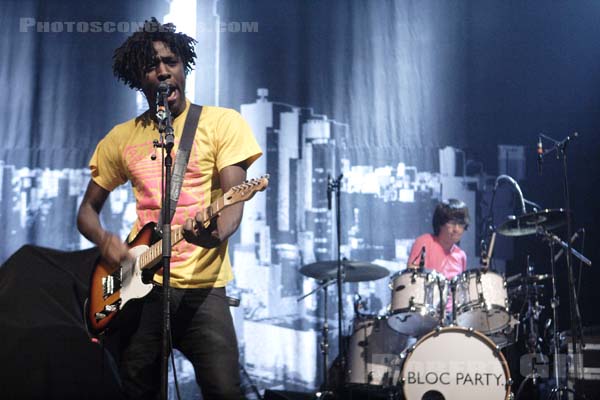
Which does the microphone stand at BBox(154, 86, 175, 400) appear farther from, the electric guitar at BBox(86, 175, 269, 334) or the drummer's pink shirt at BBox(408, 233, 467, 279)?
the drummer's pink shirt at BBox(408, 233, 467, 279)

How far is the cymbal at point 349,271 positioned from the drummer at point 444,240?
1.01 ft

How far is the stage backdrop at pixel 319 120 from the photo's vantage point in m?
6.07

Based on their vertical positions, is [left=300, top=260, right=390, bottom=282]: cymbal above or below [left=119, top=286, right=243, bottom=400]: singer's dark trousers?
above

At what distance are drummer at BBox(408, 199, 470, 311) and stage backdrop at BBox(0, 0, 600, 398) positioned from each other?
20 cm

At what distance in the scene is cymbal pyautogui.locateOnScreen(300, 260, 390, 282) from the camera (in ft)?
18.7

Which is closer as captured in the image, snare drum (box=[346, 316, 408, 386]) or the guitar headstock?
the guitar headstock

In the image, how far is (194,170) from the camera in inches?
122

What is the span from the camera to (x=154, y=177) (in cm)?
317

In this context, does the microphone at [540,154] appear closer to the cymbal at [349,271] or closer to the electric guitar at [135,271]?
the cymbal at [349,271]

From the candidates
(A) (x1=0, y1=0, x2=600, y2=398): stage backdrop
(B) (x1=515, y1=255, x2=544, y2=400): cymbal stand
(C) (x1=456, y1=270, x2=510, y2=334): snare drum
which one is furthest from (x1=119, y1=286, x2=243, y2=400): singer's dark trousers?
(B) (x1=515, y1=255, x2=544, y2=400): cymbal stand

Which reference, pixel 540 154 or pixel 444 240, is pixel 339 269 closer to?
pixel 444 240

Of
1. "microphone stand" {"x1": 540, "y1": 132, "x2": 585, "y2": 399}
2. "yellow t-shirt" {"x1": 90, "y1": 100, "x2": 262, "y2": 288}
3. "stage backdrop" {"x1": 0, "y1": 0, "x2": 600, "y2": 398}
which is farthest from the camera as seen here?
"stage backdrop" {"x1": 0, "y1": 0, "x2": 600, "y2": 398}

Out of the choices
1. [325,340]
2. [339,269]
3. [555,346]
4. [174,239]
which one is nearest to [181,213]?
[174,239]

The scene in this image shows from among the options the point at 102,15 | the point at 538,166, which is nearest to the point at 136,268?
the point at 102,15
